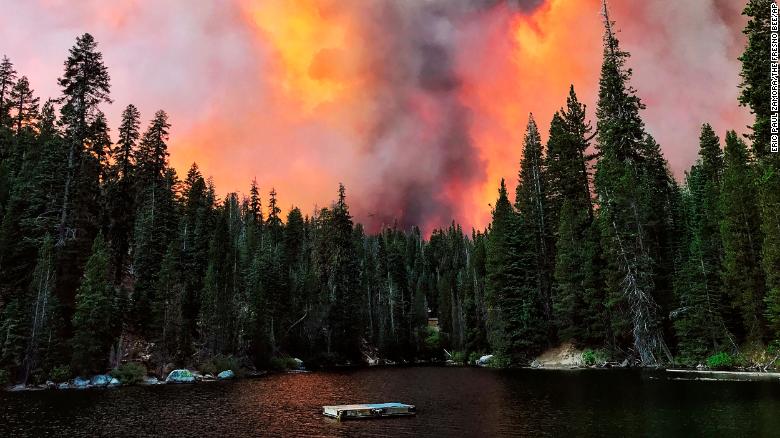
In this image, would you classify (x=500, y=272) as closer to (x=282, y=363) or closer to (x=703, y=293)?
(x=703, y=293)

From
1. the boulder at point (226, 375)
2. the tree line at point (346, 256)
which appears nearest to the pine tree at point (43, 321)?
the tree line at point (346, 256)

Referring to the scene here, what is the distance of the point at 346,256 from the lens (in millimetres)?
106688

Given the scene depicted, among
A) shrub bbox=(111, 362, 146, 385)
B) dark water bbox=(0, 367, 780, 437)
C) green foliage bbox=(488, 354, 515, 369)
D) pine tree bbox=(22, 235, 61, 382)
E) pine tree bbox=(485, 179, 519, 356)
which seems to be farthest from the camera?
pine tree bbox=(485, 179, 519, 356)

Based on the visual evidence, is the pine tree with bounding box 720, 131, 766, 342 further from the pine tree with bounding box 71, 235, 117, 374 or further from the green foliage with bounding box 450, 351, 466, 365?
the pine tree with bounding box 71, 235, 117, 374

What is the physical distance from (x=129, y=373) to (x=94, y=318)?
301 inches

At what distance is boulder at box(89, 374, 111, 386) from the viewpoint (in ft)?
183

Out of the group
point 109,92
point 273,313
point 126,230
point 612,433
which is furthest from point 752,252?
point 126,230

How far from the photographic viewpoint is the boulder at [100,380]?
55.7 m

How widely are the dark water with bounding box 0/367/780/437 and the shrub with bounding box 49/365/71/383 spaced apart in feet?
21.1

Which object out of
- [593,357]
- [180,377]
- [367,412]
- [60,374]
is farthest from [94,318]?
[593,357]

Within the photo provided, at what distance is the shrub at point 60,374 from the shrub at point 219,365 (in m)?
18.3

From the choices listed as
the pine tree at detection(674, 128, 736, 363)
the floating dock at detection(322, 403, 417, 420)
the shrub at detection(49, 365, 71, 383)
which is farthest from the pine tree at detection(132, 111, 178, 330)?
the pine tree at detection(674, 128, 736, 363)

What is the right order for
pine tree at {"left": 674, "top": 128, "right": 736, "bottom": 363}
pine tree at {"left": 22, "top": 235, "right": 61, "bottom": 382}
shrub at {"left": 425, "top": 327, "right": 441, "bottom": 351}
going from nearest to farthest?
pine tree at {"left": 22, "top": 235, "right": 61, "bottom": 382}
pine tree at {"left": 674, "top": 128, "right": 736, "bottom": 363}
shrub at {"left": 425, "top": 327, "right": 441, "bottom": 351}

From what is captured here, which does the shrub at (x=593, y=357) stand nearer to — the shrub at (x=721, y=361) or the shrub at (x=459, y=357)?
the shrub at (x=721, y=361)
